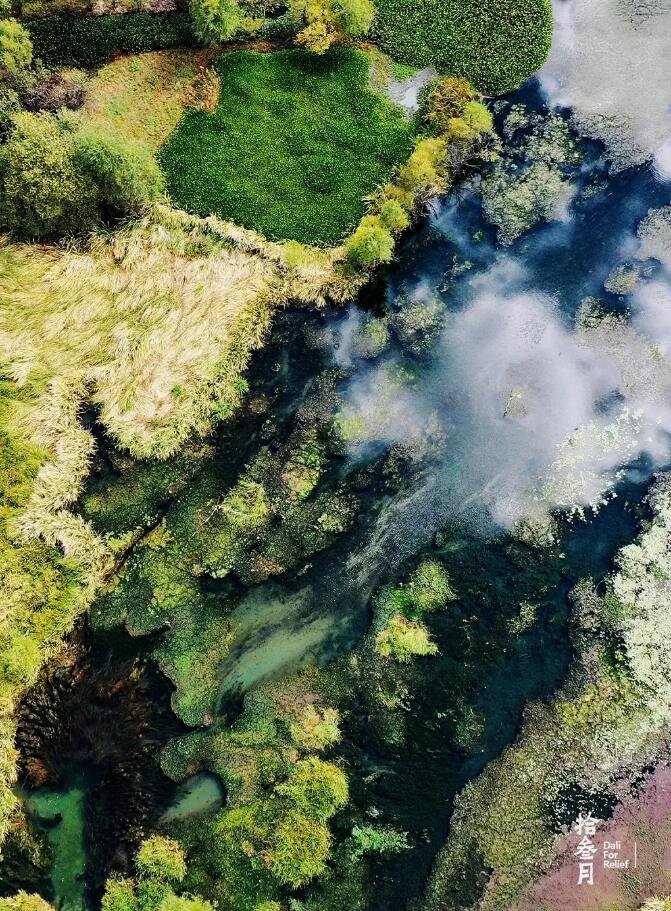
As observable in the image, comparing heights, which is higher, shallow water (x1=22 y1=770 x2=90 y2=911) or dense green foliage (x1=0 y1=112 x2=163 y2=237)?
dense green foliage (x1=0 y1=112 x2=163 y2=237)

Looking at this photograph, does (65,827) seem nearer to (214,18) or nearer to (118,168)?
(118,168)

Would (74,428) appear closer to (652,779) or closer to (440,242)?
(440,242)

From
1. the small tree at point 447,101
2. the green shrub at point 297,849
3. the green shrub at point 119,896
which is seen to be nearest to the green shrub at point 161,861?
the green shrub at point 119,896

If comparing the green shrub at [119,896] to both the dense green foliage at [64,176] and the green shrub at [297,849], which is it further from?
the dense green foliage at [64,176]

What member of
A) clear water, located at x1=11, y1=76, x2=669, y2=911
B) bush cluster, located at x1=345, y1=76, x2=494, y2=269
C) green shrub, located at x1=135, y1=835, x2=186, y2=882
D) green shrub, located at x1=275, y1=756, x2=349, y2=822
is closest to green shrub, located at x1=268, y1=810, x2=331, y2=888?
green shrub, located at x1=275, y1=756, x2=349, y2=822

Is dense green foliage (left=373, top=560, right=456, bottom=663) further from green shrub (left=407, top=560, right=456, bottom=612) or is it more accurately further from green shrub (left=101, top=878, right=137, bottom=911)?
green shrub (left=101, top=878, right=137, bottom=911)

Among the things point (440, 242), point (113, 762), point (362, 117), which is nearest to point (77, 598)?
point (113, 762)


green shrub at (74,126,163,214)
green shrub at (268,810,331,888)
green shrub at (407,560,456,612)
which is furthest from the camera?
green shrub at (407,560,456,612)
